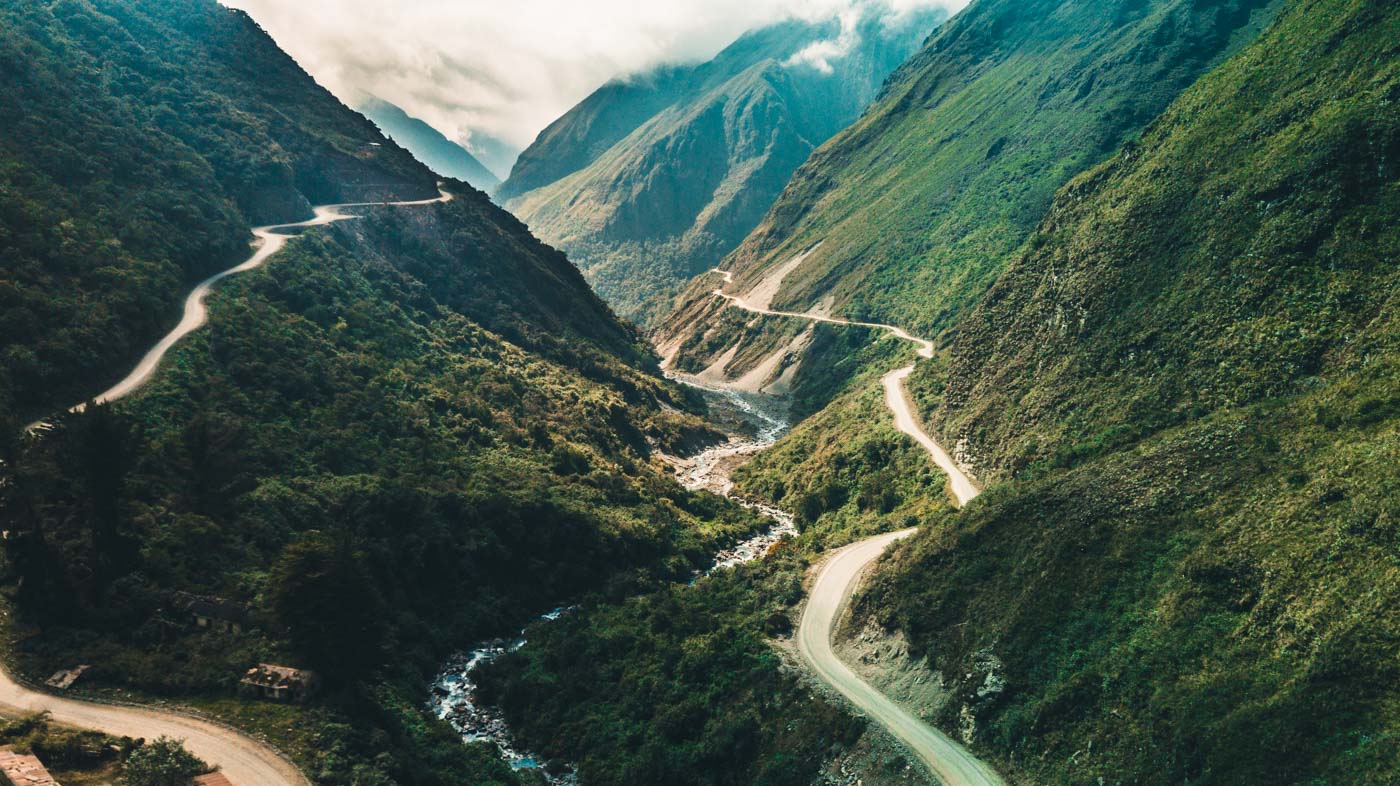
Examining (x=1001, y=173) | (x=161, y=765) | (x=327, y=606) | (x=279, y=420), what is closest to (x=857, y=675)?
(x=327, y=606)

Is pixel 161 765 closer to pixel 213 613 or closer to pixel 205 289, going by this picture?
pixel 213 613

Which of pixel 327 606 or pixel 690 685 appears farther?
pixel 690 685

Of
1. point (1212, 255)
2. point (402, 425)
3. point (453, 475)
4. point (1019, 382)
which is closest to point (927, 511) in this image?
point (1019, 382)

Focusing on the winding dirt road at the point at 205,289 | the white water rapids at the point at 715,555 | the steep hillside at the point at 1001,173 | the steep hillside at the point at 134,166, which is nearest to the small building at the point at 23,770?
the winding dirt road at the point at 205,289

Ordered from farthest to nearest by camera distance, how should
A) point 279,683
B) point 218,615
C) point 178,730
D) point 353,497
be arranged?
point 353,497 → point 218,615 → point 279,683 → point 178,730

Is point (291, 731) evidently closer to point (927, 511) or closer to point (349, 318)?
point (927, 511)

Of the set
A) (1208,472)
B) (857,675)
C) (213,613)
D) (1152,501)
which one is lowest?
(1208,472)
